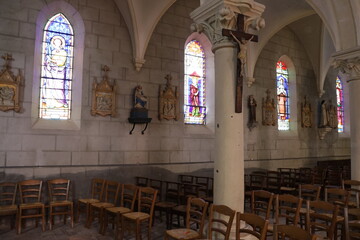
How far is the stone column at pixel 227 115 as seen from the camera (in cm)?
468

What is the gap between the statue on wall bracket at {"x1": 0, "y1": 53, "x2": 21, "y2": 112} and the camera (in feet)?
23.1

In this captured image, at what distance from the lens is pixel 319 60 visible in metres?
13.2

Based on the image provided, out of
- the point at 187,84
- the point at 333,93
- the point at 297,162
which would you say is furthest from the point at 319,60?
the point at 187,84

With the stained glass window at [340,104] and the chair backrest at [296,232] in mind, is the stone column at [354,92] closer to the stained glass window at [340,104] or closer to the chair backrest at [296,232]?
the chair backrest at [296,232]

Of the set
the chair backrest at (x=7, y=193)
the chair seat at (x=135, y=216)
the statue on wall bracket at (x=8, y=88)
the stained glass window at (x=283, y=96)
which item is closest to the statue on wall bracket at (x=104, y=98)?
the statue on wall bracket at (x=8, y=88)

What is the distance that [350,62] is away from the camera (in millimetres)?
8031

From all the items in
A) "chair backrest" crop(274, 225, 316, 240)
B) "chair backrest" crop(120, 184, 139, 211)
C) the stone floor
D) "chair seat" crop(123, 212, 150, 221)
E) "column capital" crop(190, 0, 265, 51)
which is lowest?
the stone floor

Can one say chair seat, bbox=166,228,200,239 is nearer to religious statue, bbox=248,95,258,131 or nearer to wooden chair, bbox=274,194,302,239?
wooden chair, bbox=274,194,302,239

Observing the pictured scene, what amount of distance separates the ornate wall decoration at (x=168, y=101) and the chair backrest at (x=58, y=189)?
3.16 m

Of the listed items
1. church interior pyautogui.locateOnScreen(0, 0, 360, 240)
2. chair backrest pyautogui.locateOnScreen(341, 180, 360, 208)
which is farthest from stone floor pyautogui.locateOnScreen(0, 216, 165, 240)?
chair backrest pyautogui.locateOnScreen(341, 180, 360, 208)

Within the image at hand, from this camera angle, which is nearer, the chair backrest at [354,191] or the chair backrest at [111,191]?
the chair backrest at [354,191]

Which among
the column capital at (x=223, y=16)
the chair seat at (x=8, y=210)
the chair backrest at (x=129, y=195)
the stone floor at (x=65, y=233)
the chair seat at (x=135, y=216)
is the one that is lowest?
the stone floor at (x=65, y=233)

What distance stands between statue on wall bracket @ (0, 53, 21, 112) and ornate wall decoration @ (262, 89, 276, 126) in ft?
26.9

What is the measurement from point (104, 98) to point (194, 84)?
3269 millimetres
